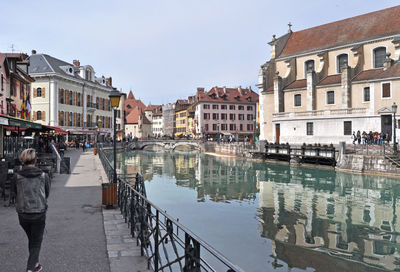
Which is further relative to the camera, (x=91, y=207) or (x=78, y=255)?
(x=91, y=207)

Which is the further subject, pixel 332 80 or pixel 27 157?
pixel 332 80

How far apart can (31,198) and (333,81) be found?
41.5 metres

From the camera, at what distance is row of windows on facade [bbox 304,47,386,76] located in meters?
38.9

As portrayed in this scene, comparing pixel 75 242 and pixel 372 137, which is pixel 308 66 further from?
pixel 75 242

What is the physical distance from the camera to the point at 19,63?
34500 millimetres

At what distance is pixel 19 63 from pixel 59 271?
3529 cm

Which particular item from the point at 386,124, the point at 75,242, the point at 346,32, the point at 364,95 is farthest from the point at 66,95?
the point at 75,242

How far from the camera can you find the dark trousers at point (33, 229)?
4332 mm

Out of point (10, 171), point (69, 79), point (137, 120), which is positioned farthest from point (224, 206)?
point (137, 120)

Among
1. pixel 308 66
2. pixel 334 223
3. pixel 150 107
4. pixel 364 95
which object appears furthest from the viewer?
pixel 150 107

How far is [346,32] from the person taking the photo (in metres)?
44.0

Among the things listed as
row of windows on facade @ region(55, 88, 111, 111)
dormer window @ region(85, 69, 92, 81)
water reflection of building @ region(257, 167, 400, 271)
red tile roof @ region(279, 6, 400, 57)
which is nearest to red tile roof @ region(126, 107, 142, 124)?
row of windows on facade @ region(55, 88, 111, 111)

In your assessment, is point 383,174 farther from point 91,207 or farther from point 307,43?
point 307,43

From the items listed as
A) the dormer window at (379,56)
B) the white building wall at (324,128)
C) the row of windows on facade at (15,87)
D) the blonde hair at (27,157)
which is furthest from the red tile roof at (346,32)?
the blonde hair at (27,157)
